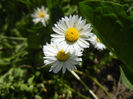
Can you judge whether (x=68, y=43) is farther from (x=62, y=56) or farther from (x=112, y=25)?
(x=112, y=25)

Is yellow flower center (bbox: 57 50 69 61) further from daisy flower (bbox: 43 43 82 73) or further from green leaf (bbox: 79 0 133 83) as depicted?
green leaf (bbox: 79 0 133 83)

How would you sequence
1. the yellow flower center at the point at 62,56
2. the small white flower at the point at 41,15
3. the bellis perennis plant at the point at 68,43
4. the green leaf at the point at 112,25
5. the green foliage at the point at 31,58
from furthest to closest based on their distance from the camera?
the small white flower at the point at 41,15 < the green foliage at the point at 31,58 < the yellow flower center at the point at 62,56 < the bellis perennis plant at the point at 68,43 < the green leaf at the point at 112,25

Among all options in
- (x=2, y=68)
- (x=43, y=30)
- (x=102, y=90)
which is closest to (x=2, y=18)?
(x=2, y=68)

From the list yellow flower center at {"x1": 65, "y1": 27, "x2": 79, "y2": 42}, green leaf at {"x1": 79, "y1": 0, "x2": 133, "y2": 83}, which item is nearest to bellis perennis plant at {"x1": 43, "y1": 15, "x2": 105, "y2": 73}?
yellow flower center at {"x1": 65, "y1": 27, "x2": 79, "y2": 42}

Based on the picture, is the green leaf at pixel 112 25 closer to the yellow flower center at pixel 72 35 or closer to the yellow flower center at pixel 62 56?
the yellow flower center at pixel 72 35

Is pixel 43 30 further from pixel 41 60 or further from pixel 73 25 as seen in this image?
pixel 73 25

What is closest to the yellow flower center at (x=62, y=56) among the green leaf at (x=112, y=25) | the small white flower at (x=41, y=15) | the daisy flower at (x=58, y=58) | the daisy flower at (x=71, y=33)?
the daisy flower at (x=58, y=58)

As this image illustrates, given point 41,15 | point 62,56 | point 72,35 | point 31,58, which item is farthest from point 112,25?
point 41,15
